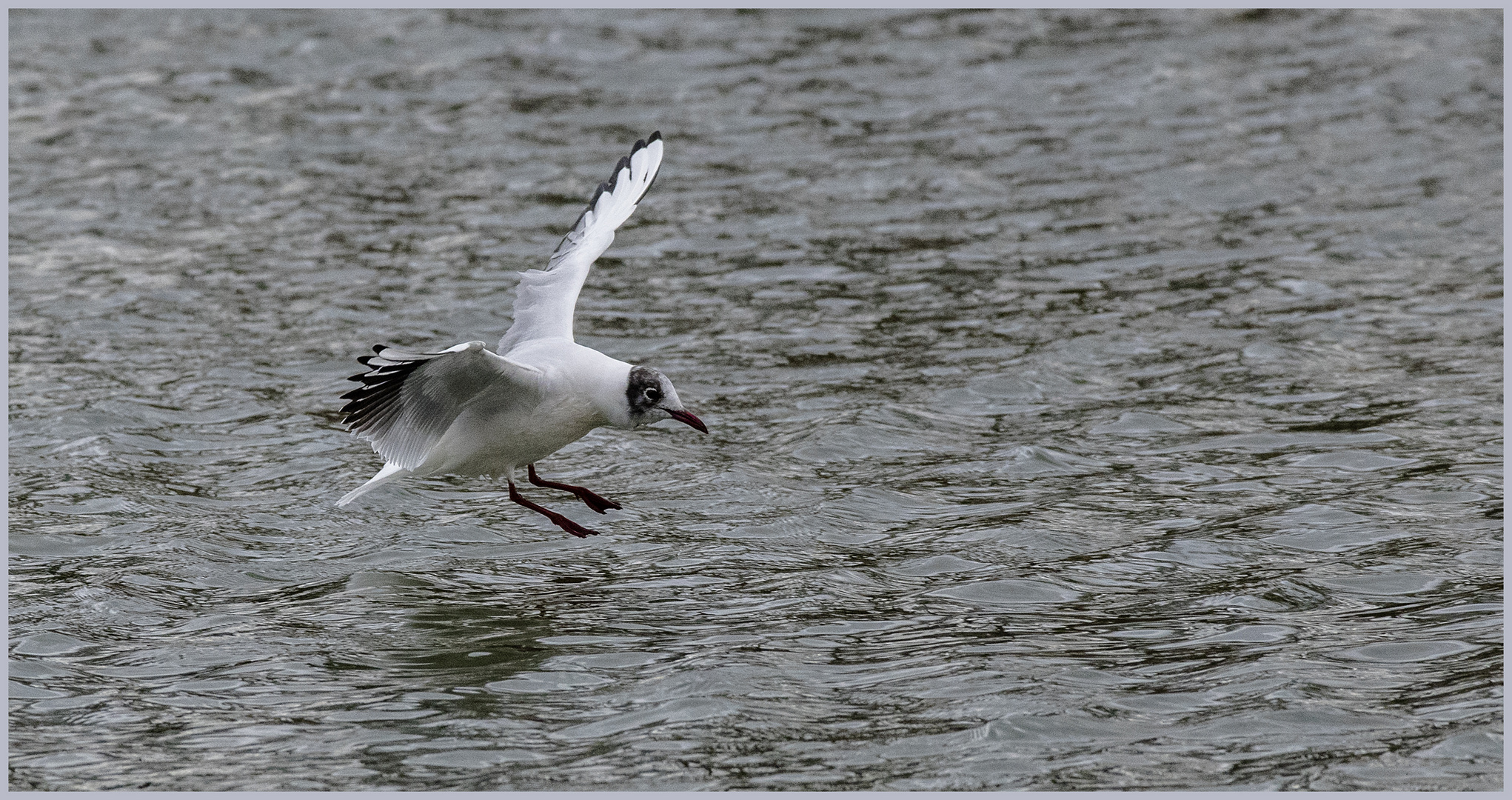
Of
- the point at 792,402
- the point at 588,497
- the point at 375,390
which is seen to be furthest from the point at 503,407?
the point at 792,402

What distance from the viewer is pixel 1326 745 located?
6.74 m

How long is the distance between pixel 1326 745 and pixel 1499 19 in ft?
44.8

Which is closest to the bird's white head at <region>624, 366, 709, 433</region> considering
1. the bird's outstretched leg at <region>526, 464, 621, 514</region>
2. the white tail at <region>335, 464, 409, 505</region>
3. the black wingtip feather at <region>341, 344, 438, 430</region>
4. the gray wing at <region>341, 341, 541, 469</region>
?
the gray wing at <region>341, 341, 541, 469</region>

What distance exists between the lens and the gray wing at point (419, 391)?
25.9ft

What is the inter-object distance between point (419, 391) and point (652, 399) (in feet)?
3.28

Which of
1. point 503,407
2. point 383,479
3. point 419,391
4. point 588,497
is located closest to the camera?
point 419,391

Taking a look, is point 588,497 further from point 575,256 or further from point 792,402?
point 792,402

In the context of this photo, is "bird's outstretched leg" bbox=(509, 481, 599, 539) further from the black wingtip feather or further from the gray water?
the black wingtip feather

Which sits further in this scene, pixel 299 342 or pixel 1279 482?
pixel 299 342

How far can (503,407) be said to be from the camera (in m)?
8.53

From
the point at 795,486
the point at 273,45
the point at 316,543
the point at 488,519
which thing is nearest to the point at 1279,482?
the point at 795,486

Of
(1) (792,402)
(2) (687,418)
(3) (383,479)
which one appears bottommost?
(1) (792,402)

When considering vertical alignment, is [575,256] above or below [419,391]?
above

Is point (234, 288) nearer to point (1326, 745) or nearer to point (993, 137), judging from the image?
point (993, 137)
